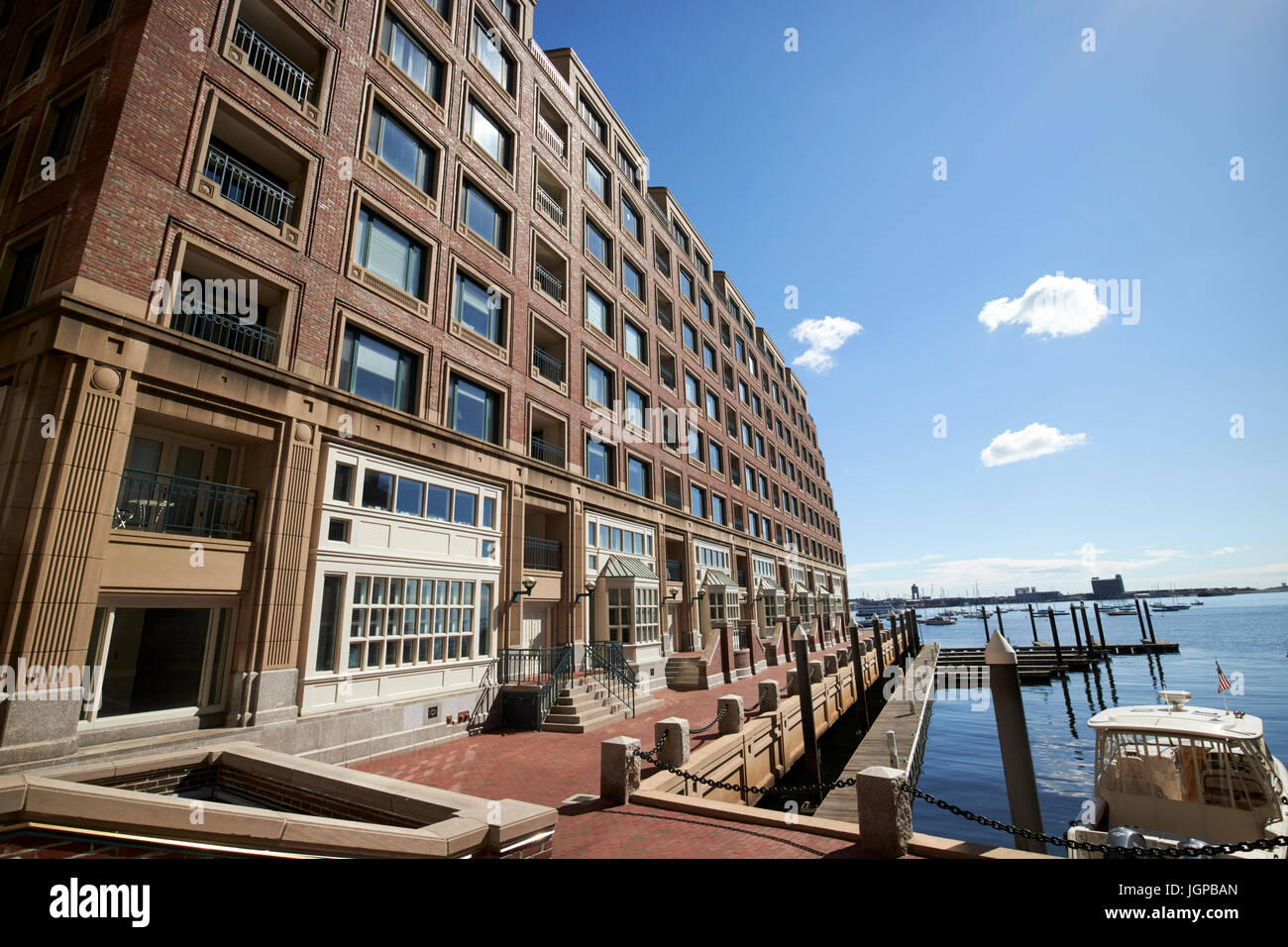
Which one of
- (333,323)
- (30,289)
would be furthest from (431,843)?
(30,289)

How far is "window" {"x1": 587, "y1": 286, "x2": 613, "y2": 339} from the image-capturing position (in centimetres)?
2457

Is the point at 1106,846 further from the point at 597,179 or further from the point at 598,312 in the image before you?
the point at 597,179

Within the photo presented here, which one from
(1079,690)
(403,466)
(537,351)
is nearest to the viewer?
(403,466)

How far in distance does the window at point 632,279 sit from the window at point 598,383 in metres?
5.48

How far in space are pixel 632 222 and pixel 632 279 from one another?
352 centimetres

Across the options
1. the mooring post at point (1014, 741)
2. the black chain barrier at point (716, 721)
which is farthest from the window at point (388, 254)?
the mooring post at point (1014, 741)

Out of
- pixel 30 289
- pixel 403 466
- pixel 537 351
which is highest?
pixel 537 351

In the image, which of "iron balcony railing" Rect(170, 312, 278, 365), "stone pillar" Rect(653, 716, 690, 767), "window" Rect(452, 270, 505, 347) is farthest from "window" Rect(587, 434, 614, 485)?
"stone pillar" Rect(653, 716, 690, 767)

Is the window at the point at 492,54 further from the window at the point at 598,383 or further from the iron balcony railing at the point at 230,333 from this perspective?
the iron balcony railing at the point at 230,333

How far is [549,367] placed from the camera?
21.6 metres

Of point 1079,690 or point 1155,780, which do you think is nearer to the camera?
point 1155,780
